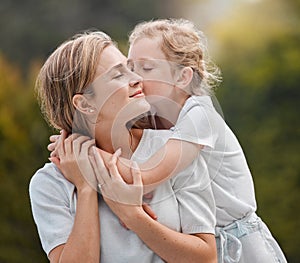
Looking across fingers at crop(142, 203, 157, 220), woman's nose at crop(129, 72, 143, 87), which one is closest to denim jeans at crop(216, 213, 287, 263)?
fingers at crop(142, 203, 157, 220)

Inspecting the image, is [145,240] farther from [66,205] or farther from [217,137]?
[217,137]

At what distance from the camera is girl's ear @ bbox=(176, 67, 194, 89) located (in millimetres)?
2225

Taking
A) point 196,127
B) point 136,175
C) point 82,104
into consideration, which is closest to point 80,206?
point 136,175

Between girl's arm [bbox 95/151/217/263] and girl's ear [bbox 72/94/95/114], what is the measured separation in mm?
148

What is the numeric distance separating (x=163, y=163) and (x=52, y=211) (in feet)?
1.02

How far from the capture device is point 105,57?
1.98 metres

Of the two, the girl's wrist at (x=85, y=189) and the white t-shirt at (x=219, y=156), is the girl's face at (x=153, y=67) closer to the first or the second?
the white t-shirt at (x=219, y=156)

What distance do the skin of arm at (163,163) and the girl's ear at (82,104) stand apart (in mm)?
110

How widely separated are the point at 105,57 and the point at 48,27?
7530 mm

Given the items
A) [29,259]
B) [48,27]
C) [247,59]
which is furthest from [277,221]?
Result: [48,27]

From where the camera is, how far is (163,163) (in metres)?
→ 1.96

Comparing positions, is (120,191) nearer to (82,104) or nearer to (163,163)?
(163,163)

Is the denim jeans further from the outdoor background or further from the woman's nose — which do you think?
the outdoor background

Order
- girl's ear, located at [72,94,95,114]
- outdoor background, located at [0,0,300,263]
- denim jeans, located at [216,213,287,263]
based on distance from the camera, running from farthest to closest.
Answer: outdoor background, located at [0,0,300,263] < denim jeans, located at [216,213,287,263] < girl's ear, located at [72,94,95,114]
